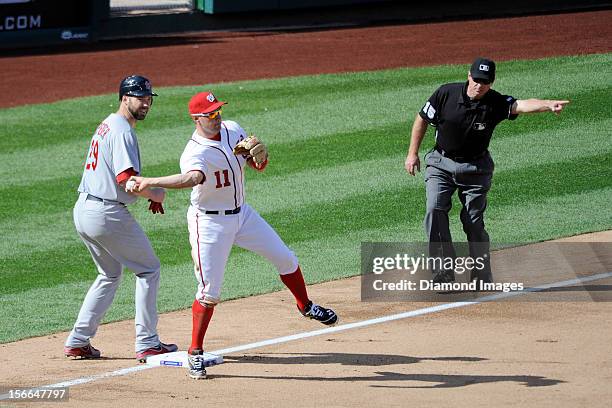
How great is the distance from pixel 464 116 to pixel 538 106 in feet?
2.06

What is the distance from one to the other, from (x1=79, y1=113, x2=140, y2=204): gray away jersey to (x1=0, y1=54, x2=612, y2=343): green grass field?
157 centimetres

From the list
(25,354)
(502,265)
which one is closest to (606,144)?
(502,265)

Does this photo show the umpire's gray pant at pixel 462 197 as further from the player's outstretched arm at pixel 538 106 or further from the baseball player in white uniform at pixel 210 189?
the baseball player in white uniform at pixel 210 189

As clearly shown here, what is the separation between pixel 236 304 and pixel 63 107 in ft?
30.2

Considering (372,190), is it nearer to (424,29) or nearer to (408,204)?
(408,204)

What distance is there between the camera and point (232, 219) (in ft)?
23.1

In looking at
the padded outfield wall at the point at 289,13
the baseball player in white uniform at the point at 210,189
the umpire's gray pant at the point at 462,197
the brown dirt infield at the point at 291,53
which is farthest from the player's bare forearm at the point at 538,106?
the padded outfield wall at the point at 289,13

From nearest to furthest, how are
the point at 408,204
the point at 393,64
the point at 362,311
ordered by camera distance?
the point at 362,311, the point at 408,204, the point at 393,64

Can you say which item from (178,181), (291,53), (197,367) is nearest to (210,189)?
(178,181)

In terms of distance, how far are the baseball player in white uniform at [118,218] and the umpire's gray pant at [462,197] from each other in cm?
251

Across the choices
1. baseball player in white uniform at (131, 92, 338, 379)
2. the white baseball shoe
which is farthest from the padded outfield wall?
the white baseball shoe

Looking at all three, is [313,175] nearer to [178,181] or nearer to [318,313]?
[318,313]

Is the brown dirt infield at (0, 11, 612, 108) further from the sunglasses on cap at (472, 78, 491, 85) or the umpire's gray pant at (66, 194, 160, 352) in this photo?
the umpire's gray pant at (66, 194, 160, 352)

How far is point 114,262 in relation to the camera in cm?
746
